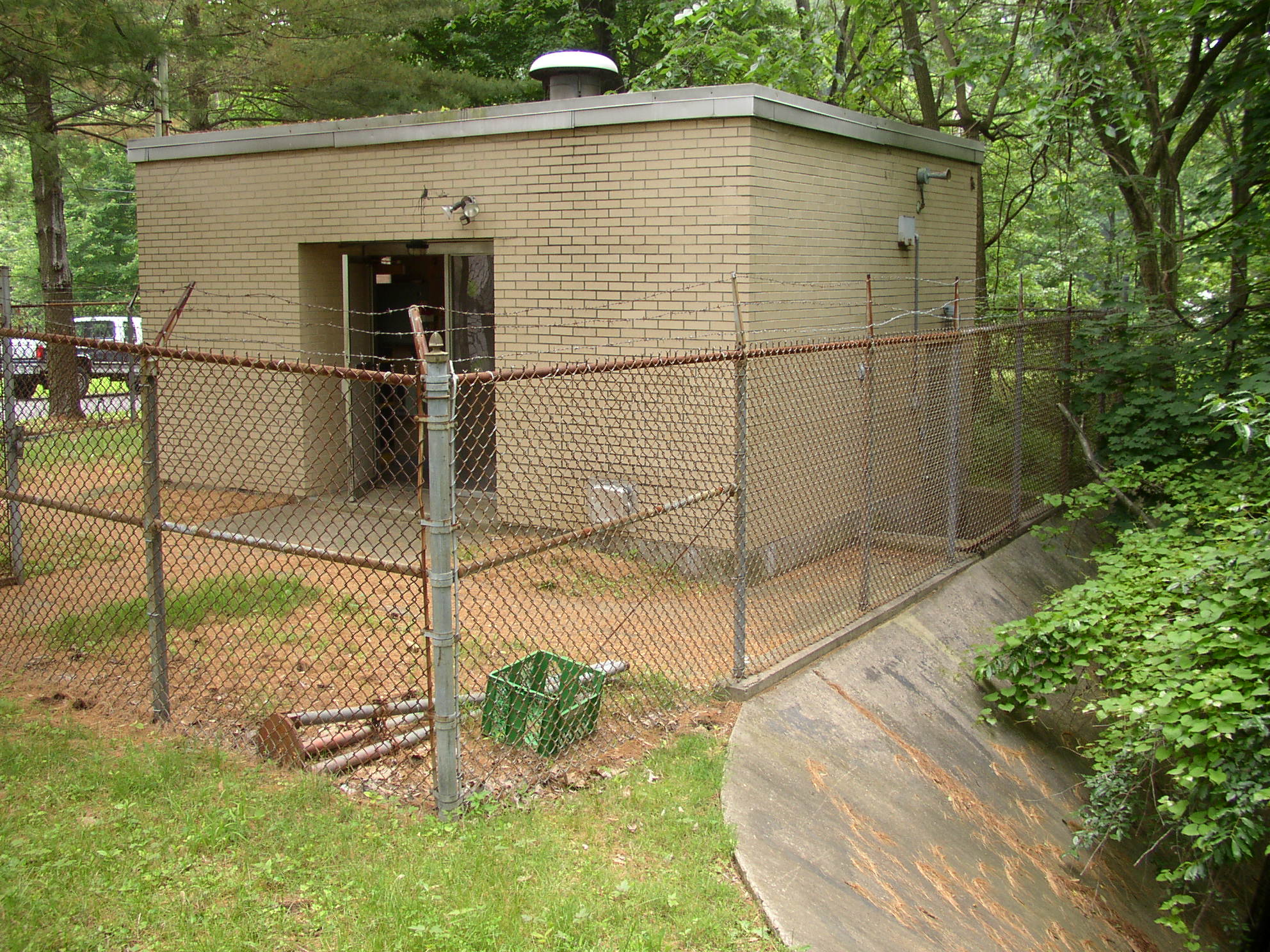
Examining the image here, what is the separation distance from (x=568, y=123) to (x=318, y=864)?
6368 mm

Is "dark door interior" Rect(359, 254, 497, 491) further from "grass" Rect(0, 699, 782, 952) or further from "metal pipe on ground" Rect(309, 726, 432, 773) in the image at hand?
"grass" Rect(0, 699, 782, 952)

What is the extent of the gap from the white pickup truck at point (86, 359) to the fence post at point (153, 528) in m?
2.14

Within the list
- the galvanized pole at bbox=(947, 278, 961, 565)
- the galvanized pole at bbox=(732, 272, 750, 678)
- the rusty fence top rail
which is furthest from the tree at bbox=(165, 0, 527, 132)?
the galvanized pole at bbox=(732, 272, 750, 678)

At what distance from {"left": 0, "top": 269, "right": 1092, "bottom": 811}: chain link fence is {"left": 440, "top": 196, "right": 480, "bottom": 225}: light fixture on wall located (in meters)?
0.97

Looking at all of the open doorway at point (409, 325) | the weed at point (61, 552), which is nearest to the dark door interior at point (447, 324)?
the open doorway at point (409, 325)

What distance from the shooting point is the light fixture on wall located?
9250 millimetres

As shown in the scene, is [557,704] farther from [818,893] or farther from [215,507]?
[215,507]

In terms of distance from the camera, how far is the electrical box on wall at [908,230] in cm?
1038

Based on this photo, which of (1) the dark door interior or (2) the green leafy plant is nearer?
(2) the green leafy plant

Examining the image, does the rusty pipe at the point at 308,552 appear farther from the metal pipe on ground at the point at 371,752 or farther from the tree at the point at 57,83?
the tree at the point at 57,83

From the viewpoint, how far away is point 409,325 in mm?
10586

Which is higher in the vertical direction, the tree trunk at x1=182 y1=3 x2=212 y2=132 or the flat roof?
the tree trunk at x1=182 y1=3 x2=212 y2=132

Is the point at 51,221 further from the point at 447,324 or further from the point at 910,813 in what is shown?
the point at 910,813

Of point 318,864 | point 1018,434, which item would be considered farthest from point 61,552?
point 1018,434
